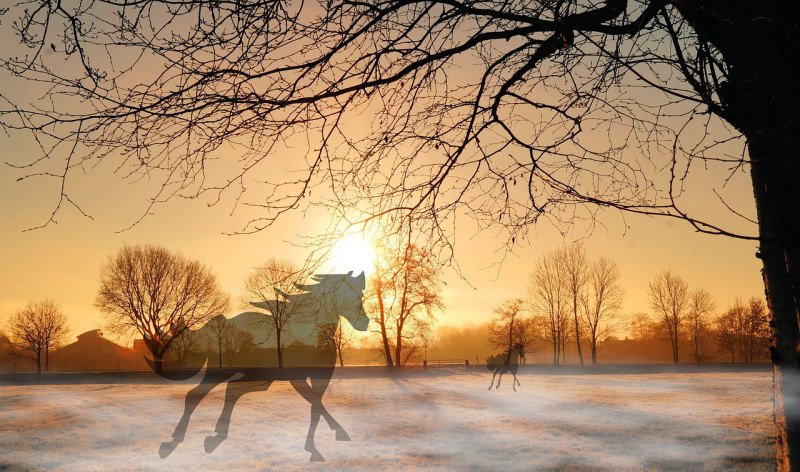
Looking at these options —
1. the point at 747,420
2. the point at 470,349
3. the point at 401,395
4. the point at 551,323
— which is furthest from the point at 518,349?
the point at 470,349

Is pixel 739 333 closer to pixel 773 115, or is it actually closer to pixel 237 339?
pixel 237 339

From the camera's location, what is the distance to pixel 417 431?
47.4 feet

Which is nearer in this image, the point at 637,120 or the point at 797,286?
the point at 797,286

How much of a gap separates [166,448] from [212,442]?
907mm

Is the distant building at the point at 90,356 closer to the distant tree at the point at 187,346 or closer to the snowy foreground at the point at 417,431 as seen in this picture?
the distant tree at the point at 187,346

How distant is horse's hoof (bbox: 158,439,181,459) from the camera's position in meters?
11.5

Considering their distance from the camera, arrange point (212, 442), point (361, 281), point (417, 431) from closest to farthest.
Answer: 1. point (361, 281)
2. point (212, 442)
3. point (417, 431)

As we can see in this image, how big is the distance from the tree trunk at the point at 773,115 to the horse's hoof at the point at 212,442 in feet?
36.5

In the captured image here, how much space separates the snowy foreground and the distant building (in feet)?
153

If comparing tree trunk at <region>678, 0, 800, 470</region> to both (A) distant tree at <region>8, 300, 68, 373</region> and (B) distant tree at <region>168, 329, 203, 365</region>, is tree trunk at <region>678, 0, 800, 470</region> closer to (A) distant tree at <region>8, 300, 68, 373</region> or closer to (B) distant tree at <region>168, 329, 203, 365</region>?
(B) distant tree at <region>168, 329, 203, 365</region>

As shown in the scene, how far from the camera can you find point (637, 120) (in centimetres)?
380

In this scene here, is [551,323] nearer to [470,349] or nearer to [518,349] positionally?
[518,349]

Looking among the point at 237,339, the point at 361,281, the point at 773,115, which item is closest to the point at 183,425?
the point at 237,339

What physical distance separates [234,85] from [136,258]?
39675mm
